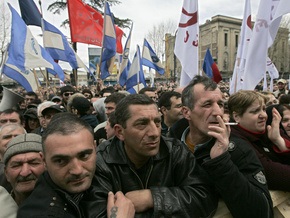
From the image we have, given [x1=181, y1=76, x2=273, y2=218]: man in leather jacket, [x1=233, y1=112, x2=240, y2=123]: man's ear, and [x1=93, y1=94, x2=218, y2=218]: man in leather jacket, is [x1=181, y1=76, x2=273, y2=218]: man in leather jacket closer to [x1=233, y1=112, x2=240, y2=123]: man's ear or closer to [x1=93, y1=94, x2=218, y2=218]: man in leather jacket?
[x1=93, y1=94, x2=218, y2=218]: man in leather jacket

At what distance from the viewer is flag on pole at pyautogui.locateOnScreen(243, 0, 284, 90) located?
14.9 ft

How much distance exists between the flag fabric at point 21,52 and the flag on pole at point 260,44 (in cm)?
439

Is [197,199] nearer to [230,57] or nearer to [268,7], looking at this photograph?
[268,7]

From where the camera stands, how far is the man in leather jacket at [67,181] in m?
1.51

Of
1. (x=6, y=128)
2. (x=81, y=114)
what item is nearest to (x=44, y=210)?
(x=6, y=128)

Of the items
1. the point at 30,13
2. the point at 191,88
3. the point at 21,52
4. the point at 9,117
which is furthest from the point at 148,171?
the point at 30,13

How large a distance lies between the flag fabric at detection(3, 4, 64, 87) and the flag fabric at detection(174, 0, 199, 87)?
314 centimetres

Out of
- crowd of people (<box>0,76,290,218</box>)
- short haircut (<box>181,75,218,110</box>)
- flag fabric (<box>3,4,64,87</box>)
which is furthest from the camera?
flag fabric (<box>3,4,64,87</box>)

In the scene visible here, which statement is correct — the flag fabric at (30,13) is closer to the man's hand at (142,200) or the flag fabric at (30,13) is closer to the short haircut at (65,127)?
the short haircut at (65,127)

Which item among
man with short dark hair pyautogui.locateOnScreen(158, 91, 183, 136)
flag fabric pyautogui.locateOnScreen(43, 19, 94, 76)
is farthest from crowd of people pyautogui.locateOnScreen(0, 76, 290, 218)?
flag fabric pyautogui.locateOnScreen(43, 19, 94, 76)

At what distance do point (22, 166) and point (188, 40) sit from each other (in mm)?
4055

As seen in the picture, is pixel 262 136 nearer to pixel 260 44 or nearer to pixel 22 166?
pixel 22 166

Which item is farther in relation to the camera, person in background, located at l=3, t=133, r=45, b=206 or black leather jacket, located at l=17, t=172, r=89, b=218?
person in background, located at l=3, t=133, r=45, b=206

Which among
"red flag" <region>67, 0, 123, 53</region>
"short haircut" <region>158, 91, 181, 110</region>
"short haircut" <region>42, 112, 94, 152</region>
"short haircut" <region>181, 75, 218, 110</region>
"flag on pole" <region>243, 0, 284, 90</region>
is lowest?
"short haircut" <region>158, 91, 181, 110</region>
